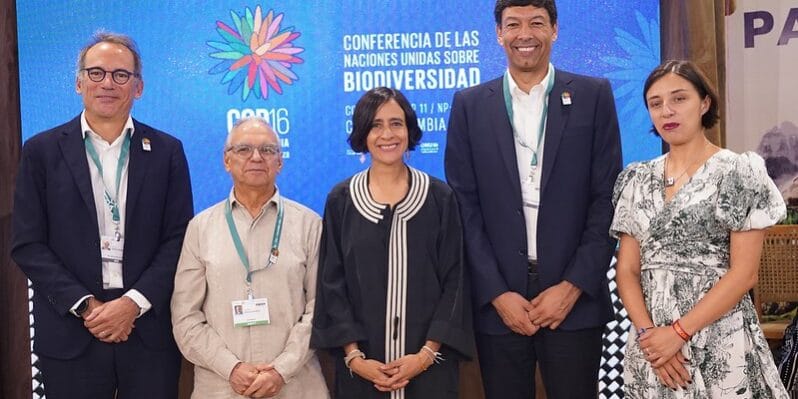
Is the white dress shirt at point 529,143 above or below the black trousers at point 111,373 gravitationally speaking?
above

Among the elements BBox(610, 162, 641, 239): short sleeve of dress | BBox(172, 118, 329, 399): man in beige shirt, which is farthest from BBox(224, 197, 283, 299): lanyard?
BBox(610, 162, 641, 239): short sleeve of dress

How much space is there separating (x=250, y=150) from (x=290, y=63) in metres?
1.42

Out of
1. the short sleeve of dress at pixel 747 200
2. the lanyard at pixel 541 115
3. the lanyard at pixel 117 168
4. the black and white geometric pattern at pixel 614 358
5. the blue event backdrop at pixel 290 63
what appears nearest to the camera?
the short sleeve of dress at pixel 747 200

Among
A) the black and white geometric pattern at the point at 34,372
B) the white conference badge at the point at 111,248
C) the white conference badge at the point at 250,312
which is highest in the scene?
the white conference badge at the point at 111,248

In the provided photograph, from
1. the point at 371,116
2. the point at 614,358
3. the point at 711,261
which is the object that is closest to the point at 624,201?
the point at 711,261

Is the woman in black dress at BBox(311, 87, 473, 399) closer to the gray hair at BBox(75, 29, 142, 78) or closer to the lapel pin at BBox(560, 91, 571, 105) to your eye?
the lapel pin at BBox(560, 91, 571, 105)

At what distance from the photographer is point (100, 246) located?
9.61ft

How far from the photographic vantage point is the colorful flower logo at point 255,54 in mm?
4227

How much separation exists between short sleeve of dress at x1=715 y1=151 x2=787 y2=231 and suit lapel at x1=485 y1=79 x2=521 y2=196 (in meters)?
0.67

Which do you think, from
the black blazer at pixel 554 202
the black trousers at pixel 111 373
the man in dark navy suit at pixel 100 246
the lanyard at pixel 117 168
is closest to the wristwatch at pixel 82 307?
the man in dark navy suit at pixel 100 246

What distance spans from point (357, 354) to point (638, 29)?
91.0 inches

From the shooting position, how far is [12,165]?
419 cm

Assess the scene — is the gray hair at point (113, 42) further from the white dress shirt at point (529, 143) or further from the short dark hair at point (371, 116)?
the white dress shirt at point (529, 143)

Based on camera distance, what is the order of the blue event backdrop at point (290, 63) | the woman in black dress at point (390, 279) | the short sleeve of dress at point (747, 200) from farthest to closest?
the blue event backdrop at point (290, 63) → the woman in black dress at point (390, 279) → the short sleeve of dress at point (747, 200)
